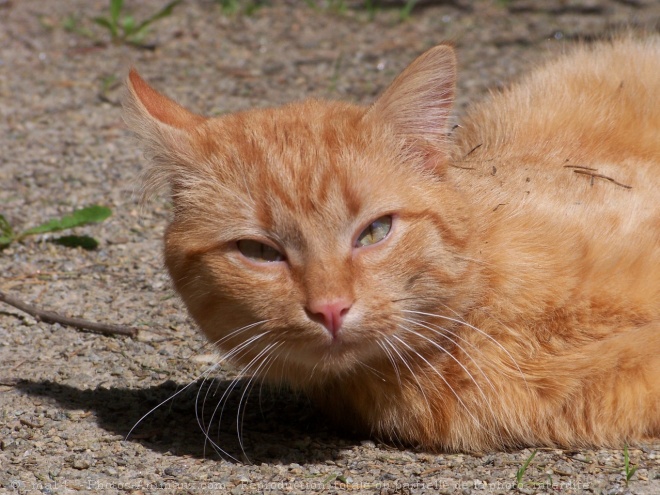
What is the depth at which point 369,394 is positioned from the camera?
3373 mm

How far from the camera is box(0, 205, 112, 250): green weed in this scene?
15.5 ft

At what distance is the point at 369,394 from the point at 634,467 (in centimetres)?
97

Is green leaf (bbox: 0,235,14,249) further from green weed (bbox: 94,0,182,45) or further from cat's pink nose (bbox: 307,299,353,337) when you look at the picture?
green weed (bbox: 94,0,182,45)

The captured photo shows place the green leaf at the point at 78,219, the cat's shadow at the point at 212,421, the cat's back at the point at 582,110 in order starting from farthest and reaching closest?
the green leaf at the point at 78,219, the cat's back at the point at 582,110, the cat's shadow at the point at 212,421

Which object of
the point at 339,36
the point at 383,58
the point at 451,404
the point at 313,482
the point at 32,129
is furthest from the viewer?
the point at 339,36

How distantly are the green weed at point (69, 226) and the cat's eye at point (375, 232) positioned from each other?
6.94 feet

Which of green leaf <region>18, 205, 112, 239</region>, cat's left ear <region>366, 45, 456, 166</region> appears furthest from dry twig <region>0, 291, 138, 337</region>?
cat's left ear <region>366, 45, 456, 166</region>

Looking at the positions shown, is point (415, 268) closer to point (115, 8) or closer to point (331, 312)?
point (331, 312)

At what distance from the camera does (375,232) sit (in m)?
3.06

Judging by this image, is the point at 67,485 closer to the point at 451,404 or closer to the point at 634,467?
the point at 451,404

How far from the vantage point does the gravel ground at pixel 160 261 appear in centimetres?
313

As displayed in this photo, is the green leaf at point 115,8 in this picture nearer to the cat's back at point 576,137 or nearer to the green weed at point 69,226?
the green weed at point 69,226

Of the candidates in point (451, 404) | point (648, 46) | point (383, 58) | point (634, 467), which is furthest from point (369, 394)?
point (383, 58)

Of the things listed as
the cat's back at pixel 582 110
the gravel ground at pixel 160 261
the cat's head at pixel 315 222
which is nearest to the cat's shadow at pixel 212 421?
the gravel ground at pixel 160 261
